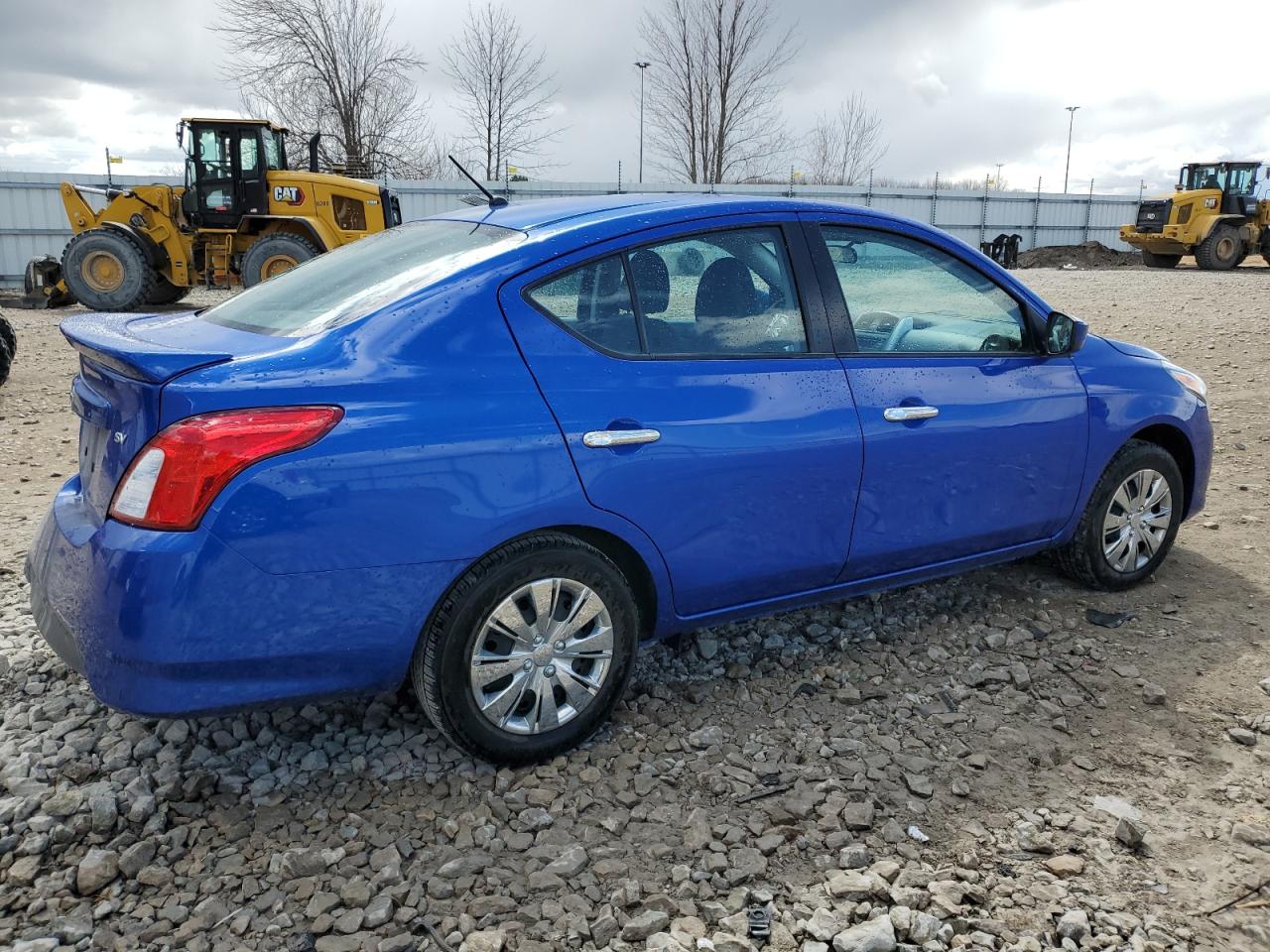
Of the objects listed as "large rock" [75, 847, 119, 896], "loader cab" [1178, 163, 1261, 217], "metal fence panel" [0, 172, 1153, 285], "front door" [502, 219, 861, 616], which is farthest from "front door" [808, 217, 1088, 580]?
"loader cab" [1178, 163, 1261, 217]

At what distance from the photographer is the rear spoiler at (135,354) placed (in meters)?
2.50

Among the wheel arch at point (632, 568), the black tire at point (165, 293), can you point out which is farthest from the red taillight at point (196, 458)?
the black tire at point (165, 293)

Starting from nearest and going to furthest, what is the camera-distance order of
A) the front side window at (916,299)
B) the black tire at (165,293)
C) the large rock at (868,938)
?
1. the large rock at (868,938)
2. the front side window at (916,299)
3. the black tire at (165,293)

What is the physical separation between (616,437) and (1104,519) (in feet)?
8.10

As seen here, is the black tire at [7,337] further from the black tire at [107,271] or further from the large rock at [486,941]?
the large rock at [486,941]

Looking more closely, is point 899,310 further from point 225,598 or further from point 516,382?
point 225,598

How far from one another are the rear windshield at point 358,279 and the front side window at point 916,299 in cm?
121

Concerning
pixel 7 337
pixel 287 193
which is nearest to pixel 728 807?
pixel 7 337

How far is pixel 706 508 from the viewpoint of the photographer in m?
3.09

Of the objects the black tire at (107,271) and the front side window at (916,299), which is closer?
the front side window at (916,299)

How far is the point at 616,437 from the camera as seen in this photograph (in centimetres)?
288

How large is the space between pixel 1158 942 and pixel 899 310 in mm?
2174

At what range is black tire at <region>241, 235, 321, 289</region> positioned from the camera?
48.9ft

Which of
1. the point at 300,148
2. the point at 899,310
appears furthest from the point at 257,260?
the point at 300,148
